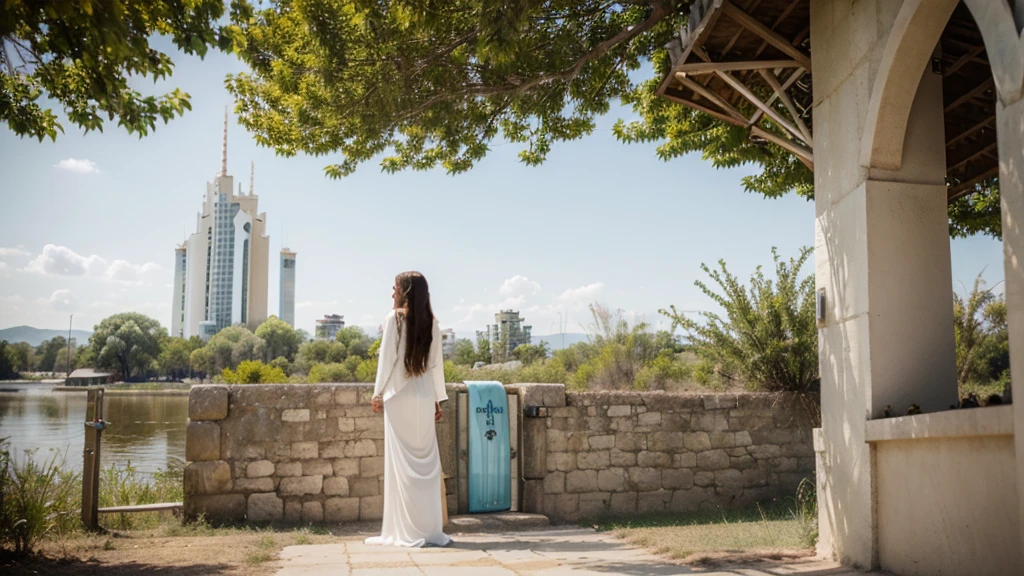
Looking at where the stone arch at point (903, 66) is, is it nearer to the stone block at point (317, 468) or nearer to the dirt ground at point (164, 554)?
the dirt ground at point (164, 554)

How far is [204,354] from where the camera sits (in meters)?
82.3

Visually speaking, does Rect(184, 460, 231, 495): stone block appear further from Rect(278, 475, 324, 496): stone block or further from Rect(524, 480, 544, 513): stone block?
Rect(524, 480, 544, 513): stone block

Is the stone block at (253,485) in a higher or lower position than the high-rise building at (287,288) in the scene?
lower

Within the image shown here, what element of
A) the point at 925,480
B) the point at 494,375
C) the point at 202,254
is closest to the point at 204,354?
the point at 202,254

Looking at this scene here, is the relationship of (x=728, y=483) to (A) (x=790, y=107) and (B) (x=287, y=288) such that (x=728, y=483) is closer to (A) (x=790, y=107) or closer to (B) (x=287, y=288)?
(A) (x=790, y=107)

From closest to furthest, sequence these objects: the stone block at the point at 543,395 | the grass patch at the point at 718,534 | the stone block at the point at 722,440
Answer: the grass patch at the point at 718,534 < the stone block at the point at 543,395 < the stone block at the point at 722,440

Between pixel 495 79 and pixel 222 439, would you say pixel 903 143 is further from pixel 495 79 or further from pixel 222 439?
pixel 222 439

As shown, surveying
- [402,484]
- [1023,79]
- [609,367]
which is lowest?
[402,484]

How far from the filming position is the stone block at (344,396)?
753cm

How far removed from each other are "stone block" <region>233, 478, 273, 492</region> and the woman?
1.97 metres

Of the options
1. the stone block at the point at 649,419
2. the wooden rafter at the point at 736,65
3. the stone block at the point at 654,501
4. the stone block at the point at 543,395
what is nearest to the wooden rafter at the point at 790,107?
the wooden rafter at the point at 736,65

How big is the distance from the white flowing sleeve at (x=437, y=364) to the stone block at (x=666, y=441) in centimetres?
334

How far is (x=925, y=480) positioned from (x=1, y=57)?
5.26m

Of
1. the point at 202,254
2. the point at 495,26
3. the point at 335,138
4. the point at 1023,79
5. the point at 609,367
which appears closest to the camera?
the point at 1023,79
